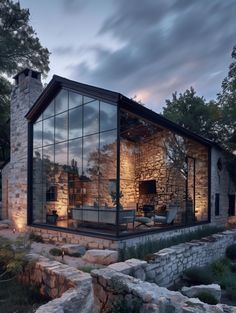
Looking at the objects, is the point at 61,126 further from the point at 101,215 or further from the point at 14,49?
the point at 14,49

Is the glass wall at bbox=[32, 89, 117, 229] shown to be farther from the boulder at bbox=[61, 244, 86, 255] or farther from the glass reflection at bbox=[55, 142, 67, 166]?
the boulder at bbox=[61, 244, 86, 255]

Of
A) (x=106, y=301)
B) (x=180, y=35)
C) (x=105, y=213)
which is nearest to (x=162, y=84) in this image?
(x=180, y=35)

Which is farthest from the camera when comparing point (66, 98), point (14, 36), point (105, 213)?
point (14, 36)

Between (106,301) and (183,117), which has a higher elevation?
(183,117)

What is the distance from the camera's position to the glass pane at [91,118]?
25.4ft

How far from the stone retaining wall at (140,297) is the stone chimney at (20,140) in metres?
6.73

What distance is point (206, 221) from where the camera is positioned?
11141 mm

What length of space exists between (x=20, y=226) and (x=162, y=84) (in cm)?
1199

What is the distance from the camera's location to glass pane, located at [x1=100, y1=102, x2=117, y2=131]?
7094 mm

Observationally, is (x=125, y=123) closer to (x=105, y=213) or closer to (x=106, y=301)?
(x=105, y=213)

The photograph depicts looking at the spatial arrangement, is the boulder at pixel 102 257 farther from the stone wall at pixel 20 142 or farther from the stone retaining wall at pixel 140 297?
the stone wall at pixel 20 142

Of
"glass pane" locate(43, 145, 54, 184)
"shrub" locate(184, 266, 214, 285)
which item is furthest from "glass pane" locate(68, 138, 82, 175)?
"shrub" locate(184, 266, 214, 285)

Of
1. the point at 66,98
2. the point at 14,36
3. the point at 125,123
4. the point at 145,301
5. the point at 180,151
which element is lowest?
the point at 145,301

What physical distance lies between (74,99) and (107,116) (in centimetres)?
182
